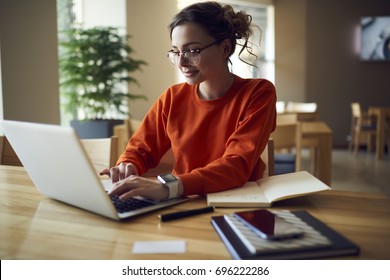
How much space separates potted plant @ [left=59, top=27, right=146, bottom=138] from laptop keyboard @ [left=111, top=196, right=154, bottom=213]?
8.83ft

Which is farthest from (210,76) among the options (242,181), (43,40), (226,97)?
(43,40)

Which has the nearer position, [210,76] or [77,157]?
[77,157]

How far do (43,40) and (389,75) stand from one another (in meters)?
5.53

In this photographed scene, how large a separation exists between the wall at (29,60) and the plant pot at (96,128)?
23 centimetres

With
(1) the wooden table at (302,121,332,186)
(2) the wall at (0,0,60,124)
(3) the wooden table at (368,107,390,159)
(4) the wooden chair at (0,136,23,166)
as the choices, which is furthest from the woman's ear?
(3) the wooden table at (368,107,390,159)

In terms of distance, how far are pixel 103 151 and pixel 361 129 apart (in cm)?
503

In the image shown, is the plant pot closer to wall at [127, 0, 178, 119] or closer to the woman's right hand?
wall at [127, 0, 178, 119]

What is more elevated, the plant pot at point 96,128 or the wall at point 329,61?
the wall at point 329,61

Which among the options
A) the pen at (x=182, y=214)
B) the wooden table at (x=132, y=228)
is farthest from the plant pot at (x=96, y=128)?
the pen at (x=182, y=214)

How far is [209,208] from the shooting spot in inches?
33.3

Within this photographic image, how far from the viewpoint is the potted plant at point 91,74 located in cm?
356

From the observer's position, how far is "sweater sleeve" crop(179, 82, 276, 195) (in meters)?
0.97

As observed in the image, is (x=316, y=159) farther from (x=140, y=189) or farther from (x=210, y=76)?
(x=140, y=189)

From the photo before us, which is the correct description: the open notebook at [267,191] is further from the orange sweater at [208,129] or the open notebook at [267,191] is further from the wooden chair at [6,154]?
the wooden chair at [6,154]
